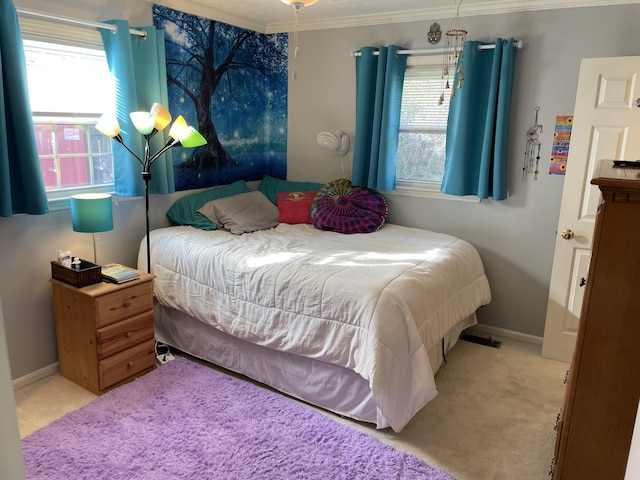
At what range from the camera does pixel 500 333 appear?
3582mm

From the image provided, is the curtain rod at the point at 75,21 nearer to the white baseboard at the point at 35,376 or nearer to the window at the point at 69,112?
the window at the point at 69,112

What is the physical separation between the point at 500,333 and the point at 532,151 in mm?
1340

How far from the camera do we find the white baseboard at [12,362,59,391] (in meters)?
2.75

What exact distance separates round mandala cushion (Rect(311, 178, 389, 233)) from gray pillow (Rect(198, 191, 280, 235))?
0.36 meters

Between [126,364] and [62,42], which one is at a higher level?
[62,42]

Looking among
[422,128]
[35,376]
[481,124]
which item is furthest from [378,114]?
[35,376]

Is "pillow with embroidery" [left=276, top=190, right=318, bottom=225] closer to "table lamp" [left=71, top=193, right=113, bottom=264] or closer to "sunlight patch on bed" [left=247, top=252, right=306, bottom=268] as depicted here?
"sunlight patch on bed" [left=247, top=252, right=306, bottom=268]

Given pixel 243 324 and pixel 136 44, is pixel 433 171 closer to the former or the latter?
pixel 243 324

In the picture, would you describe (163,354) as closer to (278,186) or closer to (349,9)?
(278,186)

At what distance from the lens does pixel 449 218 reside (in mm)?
3629

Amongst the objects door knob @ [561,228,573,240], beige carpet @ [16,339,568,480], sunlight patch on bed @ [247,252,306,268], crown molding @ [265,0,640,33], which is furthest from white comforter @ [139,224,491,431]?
crown molding @ [265,0,640,33]

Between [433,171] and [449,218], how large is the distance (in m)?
0.38

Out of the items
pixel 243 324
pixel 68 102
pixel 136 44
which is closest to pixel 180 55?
pixel 136 44

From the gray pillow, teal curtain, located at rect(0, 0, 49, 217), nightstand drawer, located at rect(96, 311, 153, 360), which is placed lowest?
nightstand drawer, located at rect(96, 311, 153, 360)
